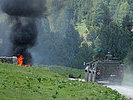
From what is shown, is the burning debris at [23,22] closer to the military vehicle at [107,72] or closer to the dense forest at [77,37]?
the dense forest at [77,37]

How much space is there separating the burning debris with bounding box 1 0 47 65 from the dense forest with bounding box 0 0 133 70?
271 centimetres

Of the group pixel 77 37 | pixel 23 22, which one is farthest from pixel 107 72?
pixel 77 37

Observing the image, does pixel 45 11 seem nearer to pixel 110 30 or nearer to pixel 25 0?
pixel 25 0

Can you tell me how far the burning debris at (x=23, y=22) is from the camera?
4572 cm

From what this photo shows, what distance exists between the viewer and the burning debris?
1800 inches

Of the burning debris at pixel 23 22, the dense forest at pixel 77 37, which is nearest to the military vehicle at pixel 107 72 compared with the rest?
the dense forest at pixel 77 37

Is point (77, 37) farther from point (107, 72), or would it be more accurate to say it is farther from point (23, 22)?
point (107, 72)

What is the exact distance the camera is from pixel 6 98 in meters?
12.1

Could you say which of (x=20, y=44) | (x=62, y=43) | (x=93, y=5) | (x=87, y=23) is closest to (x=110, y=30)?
(x=62, y=43)

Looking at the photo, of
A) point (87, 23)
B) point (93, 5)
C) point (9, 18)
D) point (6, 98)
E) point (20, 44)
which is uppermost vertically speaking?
point (93, 5)

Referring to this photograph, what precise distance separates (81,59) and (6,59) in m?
47.0

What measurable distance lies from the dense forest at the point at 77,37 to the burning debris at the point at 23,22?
2.71 metres

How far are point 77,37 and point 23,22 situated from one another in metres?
58.1

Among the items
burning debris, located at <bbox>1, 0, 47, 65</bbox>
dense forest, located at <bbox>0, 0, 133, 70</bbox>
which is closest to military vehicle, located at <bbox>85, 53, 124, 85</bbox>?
dense forest, located at <bbox>0, 0, 133, 70</bbox>
